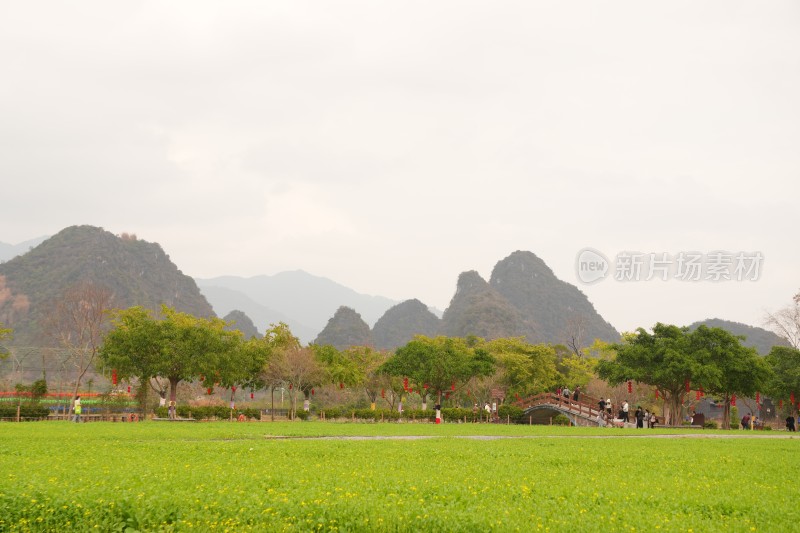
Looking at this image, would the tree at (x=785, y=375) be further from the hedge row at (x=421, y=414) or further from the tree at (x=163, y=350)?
the tree at (x=163, y=350)

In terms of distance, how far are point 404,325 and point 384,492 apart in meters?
171

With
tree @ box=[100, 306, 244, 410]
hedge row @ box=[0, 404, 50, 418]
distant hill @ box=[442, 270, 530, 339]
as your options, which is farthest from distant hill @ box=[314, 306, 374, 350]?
hedge row @ box=[0, 404, 50, 418]

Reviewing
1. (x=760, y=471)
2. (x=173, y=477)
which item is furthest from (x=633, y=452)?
(x=173, y=477)

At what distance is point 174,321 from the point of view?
51.0 m

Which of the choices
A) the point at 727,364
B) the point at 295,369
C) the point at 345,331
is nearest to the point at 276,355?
the point at 295,369

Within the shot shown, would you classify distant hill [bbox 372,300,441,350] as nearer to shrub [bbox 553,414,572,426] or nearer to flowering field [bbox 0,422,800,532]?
shrub [bbox 553,414,572,426]

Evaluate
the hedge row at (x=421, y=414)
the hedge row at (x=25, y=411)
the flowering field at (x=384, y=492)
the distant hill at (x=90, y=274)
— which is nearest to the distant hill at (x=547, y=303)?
the distant hill at (x=90, y=274)

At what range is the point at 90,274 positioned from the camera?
449 feet

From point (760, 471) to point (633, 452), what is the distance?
16.2 feet

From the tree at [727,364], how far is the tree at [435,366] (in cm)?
2029

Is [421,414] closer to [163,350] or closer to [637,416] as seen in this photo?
[637,416]

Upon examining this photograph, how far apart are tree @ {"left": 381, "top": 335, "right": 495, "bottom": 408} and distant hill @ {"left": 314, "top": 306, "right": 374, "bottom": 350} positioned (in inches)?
3235

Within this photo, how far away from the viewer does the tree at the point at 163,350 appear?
154 ft

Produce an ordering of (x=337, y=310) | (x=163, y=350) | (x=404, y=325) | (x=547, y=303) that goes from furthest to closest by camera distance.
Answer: (x=547, y=303), (x=404, y=325), (x=337, y=310), (x=163, y=350)
